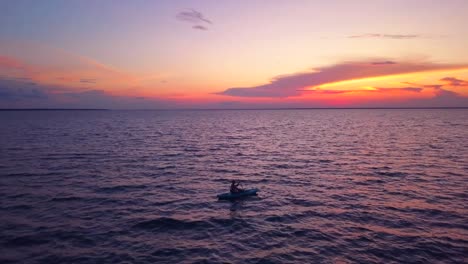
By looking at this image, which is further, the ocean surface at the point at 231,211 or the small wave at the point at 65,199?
the small wave at the point at 65,199

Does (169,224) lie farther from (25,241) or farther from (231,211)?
(25,241)

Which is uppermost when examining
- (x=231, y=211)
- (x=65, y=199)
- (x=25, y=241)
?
(x=65, y=199)

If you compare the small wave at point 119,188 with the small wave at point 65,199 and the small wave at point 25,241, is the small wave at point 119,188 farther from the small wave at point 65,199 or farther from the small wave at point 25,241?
the small wave at point 25,241

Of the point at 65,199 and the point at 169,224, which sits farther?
the point at 65,199

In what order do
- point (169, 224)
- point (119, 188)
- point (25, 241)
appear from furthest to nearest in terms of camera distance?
point (119, 188) → point (169, 224) → point (25, 241)

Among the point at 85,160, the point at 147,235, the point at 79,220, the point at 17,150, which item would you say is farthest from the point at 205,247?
the point at 17,150

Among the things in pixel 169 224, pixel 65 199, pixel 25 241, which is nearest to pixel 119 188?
pixel 65 199

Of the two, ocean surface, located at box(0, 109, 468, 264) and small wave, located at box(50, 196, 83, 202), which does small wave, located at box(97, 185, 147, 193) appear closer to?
ocean surface, located at box(0, 109, 468, 264)

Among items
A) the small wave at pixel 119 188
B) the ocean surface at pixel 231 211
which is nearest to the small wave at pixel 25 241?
the ocean surface at pixel 231 211

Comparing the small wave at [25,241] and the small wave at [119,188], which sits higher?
the small wave at [119,188]

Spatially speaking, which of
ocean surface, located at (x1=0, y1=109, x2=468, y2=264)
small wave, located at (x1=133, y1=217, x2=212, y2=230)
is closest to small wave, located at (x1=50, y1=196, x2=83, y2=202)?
ocean surface, located at (x1=0, y1=109, x2=468, y2=264)

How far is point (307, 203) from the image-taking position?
31.6 metres

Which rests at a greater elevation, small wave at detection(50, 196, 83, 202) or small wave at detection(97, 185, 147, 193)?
small wave at detection(97, 185, 147, 193)

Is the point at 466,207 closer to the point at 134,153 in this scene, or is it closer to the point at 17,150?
the point at 134,153
